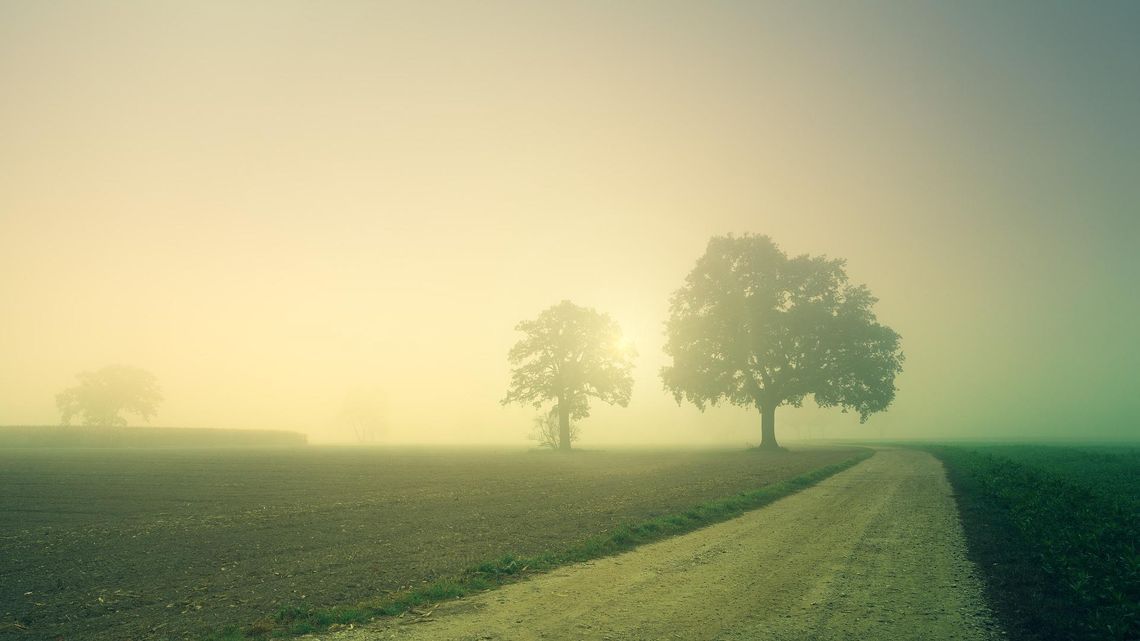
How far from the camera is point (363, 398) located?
155375 millimetres

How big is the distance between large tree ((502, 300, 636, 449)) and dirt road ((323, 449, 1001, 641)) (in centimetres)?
4825

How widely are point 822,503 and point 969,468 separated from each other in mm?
18032

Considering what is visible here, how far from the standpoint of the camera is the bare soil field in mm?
9688

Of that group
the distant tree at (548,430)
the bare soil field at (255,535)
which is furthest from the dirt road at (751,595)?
the distant tree at (548,430)

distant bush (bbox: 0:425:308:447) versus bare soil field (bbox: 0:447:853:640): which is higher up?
bare soil field (bbox: 0:447:853:640)

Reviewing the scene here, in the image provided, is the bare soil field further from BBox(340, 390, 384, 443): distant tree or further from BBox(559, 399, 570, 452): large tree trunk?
BBox(340, 390, 384, 443): distant tree

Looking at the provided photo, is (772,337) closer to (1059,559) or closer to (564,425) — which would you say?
(564,425)

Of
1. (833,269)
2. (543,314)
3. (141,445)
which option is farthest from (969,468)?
(141,445)

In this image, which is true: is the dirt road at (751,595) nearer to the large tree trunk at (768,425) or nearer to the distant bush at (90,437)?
the large tree trunk at (768,425)

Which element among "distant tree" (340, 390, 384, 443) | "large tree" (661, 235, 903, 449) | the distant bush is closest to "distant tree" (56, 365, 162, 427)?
the distant bush

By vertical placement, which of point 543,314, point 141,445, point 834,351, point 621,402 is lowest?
point 141,445

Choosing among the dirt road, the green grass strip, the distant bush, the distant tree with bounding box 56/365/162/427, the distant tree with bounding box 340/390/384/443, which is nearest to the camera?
the dirt road

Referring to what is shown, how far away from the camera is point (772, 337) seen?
53250mm

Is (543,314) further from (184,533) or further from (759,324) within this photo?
(184,533)
